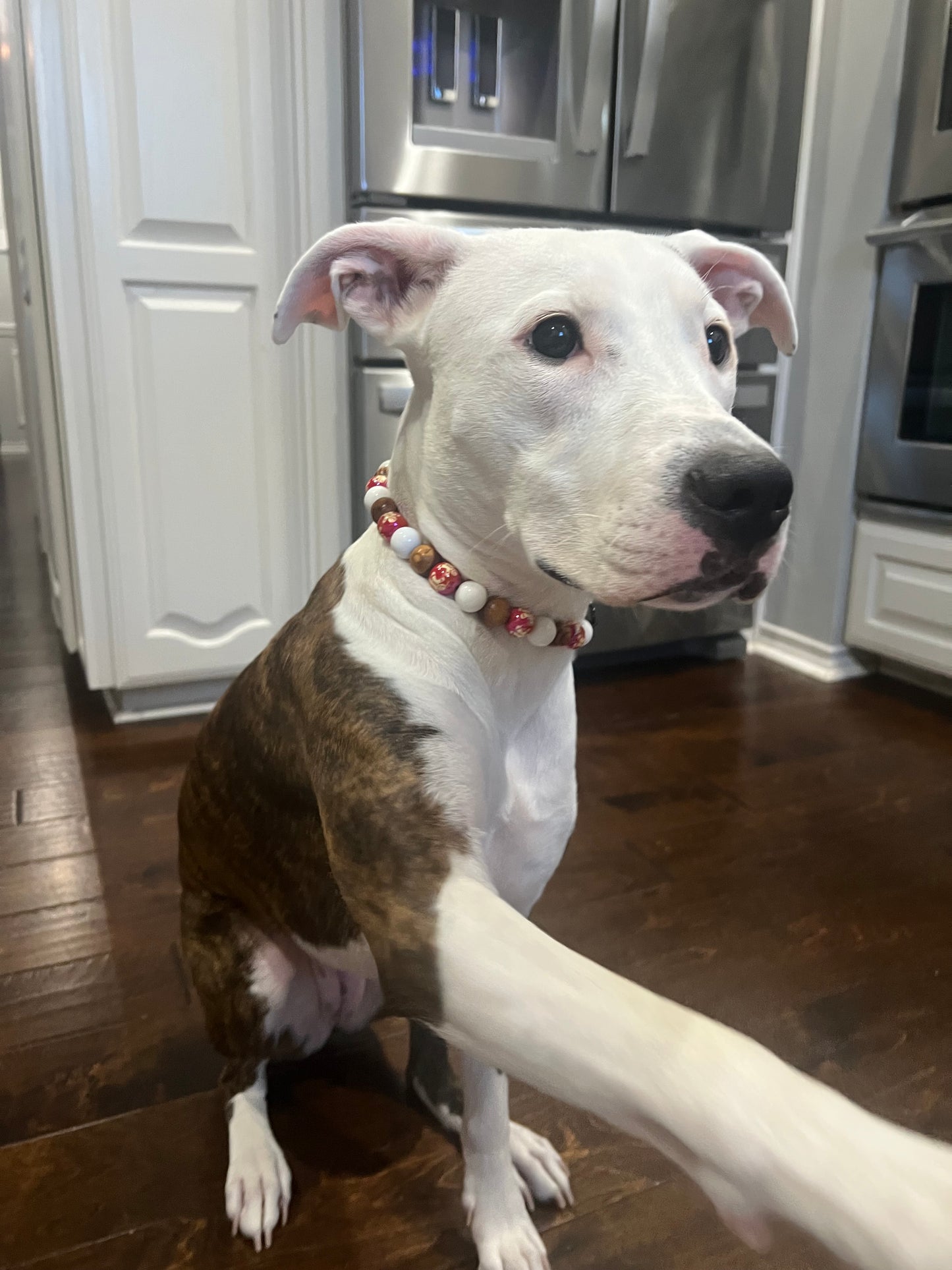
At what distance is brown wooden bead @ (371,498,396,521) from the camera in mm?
899

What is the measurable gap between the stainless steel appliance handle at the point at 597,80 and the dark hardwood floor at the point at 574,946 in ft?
4.64

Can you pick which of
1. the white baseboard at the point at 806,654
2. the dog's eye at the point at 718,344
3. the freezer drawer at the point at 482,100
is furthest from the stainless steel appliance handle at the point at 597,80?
the dog's eye at the point at 718,344

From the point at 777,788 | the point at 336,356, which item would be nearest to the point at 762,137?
the point at 336,356

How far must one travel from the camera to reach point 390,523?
88 cm

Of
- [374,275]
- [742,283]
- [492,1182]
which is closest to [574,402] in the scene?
[374,275]

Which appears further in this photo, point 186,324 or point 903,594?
point 903,594

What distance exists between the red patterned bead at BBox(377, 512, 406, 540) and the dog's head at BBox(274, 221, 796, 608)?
4cm

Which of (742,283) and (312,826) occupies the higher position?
(742,283)

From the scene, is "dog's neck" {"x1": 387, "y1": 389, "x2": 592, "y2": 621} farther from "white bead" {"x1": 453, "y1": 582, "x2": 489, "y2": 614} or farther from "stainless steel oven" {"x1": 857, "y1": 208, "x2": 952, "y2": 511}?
"stainless steel oven" {"x1": 857, "y1": 208, "x2": 952, "y2": 511}

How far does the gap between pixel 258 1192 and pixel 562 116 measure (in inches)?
88.5

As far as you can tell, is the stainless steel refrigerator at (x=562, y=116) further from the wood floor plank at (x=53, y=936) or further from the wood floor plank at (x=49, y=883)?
the wood floor plank at (x=53, y=936)

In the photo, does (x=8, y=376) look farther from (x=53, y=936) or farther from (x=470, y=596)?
(x=470, y=596)

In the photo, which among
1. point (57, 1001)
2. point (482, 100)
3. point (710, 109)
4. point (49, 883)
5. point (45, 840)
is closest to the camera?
point (57, 1001)

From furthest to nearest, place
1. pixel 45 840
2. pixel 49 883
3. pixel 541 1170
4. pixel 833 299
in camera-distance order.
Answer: pixel 833 299 → pixel 45 840 → pixel 49 883 → pixel 541 1170
